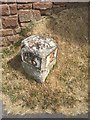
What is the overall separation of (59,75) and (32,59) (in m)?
0.55

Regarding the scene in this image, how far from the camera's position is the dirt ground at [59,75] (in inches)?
225

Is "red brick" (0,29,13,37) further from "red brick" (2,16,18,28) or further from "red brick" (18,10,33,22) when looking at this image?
"red brick" (18,10,33,22)

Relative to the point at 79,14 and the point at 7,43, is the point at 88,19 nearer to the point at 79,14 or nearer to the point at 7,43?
the point at 79,14

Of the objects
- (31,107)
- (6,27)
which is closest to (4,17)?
(6,27)

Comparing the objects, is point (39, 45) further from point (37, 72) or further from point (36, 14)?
point (36, 14)

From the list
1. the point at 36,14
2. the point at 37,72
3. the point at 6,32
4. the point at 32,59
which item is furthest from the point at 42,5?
the point at 37,72

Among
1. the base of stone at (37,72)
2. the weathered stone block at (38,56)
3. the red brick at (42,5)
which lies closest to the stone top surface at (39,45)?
the weathered stone block at (38,56)

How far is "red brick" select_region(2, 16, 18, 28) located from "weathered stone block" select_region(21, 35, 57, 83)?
48 centimetres

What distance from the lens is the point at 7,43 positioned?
6500 mm

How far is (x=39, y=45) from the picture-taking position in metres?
5.87

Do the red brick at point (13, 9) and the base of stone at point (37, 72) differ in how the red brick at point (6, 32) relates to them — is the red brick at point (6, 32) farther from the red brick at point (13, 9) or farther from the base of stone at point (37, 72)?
the base of stone at point (37, 72)

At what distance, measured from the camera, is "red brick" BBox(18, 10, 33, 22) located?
250 inches

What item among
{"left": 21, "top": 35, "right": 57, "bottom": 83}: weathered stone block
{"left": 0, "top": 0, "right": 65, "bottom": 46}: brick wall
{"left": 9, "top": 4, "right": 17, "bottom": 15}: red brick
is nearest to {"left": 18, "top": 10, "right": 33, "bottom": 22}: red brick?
{"left": 0, "top": 0, "right": 65, "bottom": 46}: brick wall

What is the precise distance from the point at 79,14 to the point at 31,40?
3.60 ft
